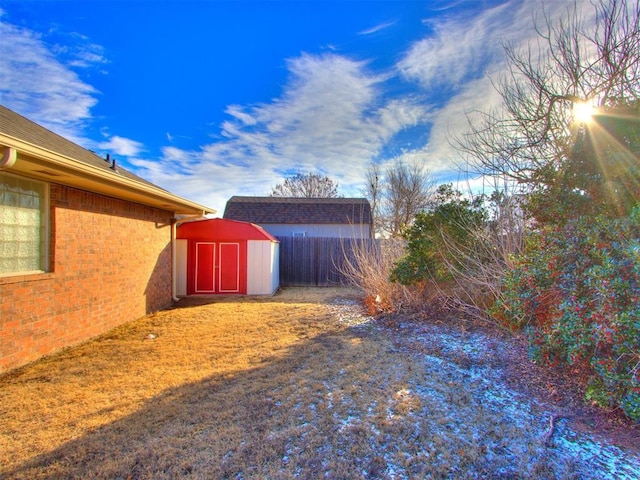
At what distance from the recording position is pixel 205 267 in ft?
33.3

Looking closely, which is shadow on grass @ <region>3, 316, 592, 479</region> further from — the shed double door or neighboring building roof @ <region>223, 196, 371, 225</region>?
neighboring building roof @ <region>223, 196, 371, 225</region>

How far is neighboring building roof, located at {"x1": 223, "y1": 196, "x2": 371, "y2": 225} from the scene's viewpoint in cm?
1750

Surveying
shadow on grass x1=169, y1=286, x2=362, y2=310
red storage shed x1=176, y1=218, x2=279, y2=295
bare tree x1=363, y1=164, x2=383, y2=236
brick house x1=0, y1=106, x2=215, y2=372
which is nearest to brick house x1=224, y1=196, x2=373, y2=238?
bare tree x1=363, y1=164, x2=383, y2=236

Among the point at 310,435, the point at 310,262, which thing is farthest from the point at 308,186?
the point at 310,435

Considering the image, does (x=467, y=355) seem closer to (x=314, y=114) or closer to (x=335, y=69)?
(x=335, y=69)

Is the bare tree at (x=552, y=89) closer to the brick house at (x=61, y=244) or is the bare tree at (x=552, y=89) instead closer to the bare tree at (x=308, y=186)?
the brick house at (x=61, y=244)

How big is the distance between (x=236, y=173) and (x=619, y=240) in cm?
1318

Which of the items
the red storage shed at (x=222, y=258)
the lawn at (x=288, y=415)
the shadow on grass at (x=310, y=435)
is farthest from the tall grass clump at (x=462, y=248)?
the red storage shed at (x=222, y=258)

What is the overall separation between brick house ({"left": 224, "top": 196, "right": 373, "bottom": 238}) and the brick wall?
9912 millimetres

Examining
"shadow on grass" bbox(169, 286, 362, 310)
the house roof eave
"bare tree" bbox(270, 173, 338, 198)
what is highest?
"bare tree" bbox(270, 173, 338, 198)

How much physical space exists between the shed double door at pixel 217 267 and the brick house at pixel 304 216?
7.08m

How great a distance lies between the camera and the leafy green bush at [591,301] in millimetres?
2404

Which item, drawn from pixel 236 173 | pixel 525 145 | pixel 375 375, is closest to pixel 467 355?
pixel 375 375

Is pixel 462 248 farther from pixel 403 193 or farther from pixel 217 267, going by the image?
pixel 403 193
